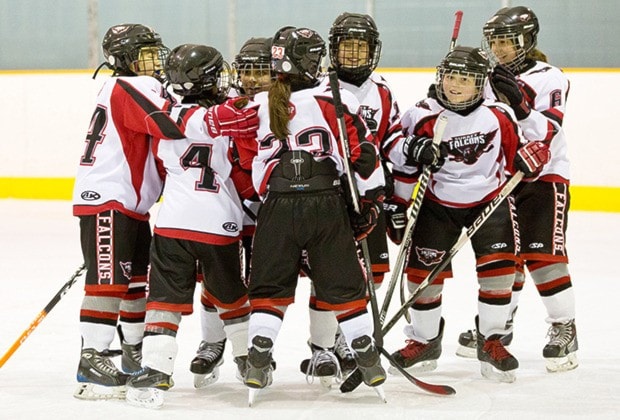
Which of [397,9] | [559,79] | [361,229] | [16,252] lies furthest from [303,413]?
[397,9]

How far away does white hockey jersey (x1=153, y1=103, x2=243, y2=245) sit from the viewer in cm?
330

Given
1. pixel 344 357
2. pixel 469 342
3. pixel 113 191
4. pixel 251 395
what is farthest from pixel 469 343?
pixel 113 191

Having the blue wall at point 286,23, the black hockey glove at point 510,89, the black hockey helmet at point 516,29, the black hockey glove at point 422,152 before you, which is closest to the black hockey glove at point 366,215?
the black hockey glove at point 422,152

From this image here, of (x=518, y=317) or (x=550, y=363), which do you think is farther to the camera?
(x=518, y=317)

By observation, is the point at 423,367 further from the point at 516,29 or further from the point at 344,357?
the point at 516,29

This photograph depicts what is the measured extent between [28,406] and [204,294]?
671mm

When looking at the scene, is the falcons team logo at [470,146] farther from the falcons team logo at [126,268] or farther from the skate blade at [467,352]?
the falcons team logo at [126,268]

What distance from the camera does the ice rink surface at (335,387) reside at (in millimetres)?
3242

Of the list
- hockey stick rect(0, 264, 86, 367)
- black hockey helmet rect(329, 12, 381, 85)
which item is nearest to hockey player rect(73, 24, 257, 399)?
hockey stick rect(0, 264, 86, 367)

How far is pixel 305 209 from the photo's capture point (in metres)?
3.22

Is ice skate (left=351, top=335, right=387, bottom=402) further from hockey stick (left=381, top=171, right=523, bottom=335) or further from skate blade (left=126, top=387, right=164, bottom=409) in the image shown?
skate blade (left=126, top=387, right=164, bottom=409)

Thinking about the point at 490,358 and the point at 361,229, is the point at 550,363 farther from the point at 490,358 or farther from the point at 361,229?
the point at 361,229

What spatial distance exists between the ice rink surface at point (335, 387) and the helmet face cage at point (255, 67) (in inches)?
38.4

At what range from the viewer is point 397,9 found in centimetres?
773
